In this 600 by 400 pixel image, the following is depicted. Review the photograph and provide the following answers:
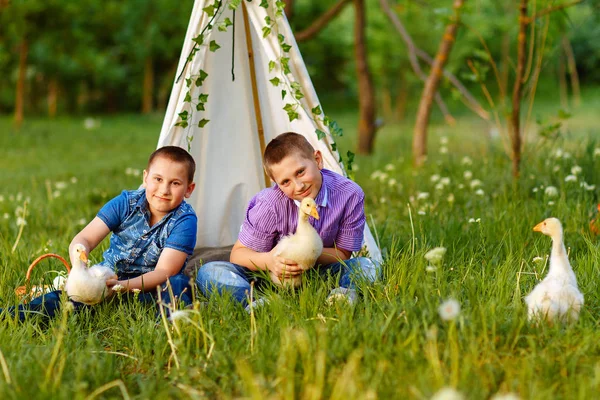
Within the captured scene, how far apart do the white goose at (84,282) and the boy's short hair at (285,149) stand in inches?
36.1

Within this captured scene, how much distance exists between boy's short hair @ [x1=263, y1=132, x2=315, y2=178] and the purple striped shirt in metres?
0.19

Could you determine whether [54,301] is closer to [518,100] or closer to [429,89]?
[518,100]

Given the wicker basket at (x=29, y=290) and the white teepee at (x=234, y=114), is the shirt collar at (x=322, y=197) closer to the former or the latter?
the white teepee at (x=234, y=114)

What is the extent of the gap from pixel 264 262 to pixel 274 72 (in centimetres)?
125

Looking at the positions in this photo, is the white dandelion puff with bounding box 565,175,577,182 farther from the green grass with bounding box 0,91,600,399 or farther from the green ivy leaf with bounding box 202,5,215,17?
the green ivy leaf with bounding box 202,5,215,17

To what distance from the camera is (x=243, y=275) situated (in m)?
3.39

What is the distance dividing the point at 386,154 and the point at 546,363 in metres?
7.13

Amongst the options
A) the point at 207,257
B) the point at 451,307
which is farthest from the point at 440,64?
the point at 451,307

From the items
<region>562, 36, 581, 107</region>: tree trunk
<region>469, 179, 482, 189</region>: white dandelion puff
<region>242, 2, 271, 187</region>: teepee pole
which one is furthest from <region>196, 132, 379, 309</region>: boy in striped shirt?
<region>562, 36, 581, 107</region>: tree trunk

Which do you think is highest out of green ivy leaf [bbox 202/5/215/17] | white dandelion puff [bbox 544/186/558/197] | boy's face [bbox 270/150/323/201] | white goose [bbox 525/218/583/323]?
green ivy leaf [bbox 202/5/215/17]

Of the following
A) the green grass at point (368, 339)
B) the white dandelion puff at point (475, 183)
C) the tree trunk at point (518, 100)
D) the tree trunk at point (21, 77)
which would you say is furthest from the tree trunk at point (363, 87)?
the tree trunk at point (21, 77)

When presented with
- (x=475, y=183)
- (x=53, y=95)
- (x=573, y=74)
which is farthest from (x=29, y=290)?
(x=53, y=95)

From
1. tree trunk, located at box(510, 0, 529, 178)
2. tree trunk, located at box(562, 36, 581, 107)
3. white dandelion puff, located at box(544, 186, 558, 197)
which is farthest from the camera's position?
tree trunk, located at box(562, 36, 581, 107)

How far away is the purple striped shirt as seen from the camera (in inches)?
131
